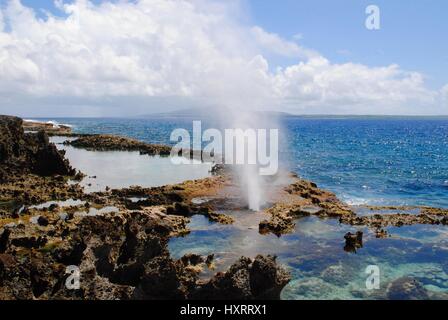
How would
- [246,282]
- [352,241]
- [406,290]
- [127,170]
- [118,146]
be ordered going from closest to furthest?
[246,282], [406,290], [352,241], [127,170], [118,146]

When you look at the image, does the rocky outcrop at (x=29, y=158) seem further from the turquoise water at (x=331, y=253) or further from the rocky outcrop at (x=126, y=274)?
the rocky outcrop at (x=126, y=274)

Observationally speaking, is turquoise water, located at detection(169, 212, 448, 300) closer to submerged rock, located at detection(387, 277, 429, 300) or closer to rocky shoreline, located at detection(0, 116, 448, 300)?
submerged rock, located at detection(387, 277, 429, 300)

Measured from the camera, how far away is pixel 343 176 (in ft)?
257

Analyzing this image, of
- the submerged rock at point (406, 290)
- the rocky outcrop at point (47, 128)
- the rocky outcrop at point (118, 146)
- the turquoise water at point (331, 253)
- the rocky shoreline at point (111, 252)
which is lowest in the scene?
the submerged rock at point (406, 290)

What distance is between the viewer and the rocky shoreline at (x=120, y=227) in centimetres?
2295

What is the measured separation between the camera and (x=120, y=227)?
35.9m

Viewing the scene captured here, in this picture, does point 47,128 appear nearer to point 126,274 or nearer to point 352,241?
point 352,241

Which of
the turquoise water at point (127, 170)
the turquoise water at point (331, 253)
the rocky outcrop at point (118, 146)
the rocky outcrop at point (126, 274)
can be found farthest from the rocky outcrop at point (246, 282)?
the rocky outcrop at point (118, 146)

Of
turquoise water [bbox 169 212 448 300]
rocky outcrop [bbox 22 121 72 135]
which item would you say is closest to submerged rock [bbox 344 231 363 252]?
turquoise water [bbox 169 212 448 300]

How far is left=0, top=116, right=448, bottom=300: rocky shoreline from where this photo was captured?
22953 mm

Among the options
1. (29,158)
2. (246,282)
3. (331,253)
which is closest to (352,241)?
(331,253)

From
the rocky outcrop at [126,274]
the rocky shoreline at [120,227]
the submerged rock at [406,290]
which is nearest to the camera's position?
the rocky outcrop at [126,274]
